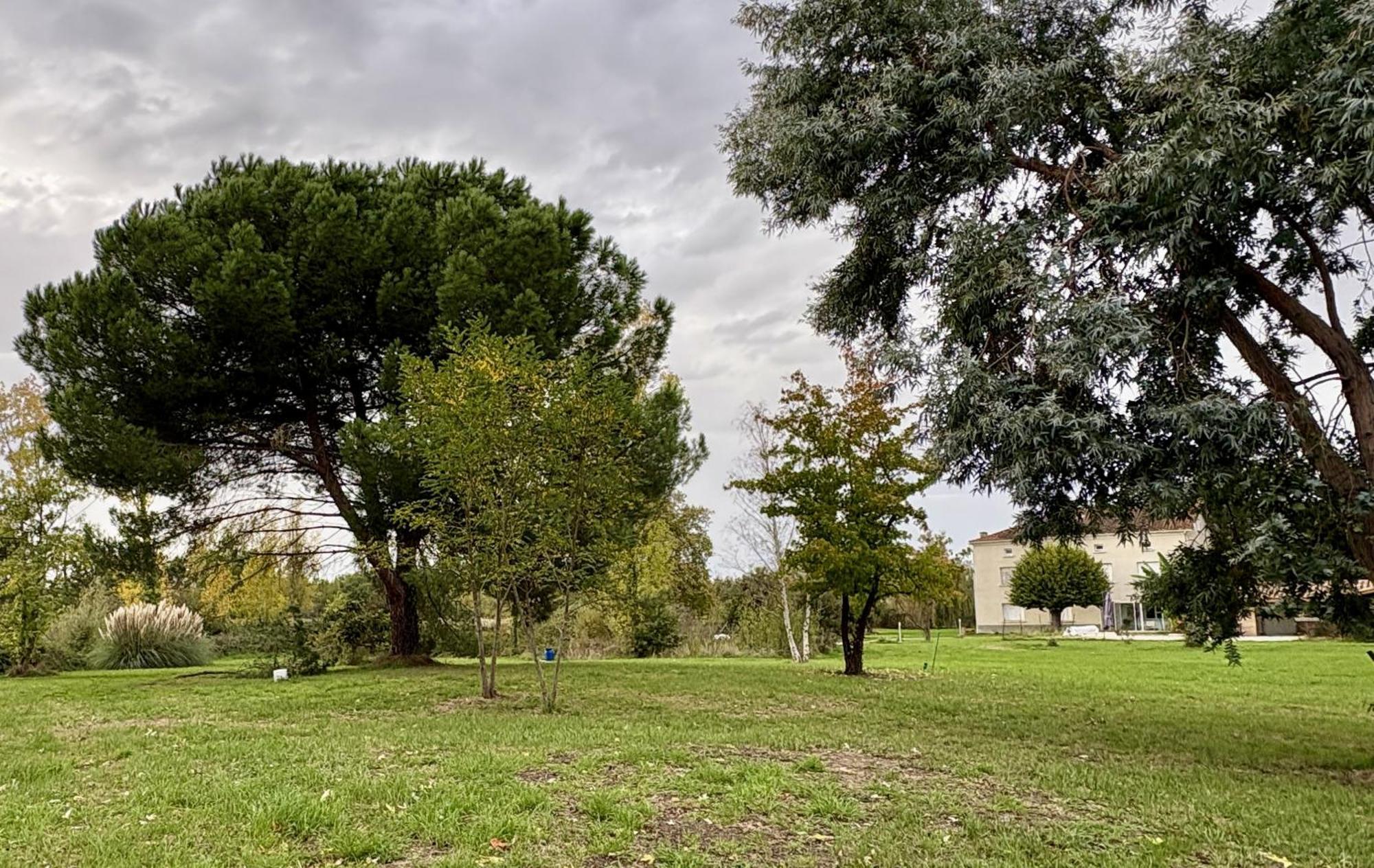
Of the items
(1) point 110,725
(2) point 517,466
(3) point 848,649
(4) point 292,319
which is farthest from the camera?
(3) point 848,649

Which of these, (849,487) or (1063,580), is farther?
(1063,580)

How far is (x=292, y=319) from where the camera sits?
13.3 metres

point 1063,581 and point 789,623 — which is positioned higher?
point 1063,581

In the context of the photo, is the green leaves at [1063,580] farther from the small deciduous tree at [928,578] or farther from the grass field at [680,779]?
the grass field at [680,779]

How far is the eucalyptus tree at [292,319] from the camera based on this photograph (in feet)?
42.5

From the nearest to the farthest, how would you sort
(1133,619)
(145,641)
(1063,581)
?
(145,641) < (1063,581) < (1133,619)

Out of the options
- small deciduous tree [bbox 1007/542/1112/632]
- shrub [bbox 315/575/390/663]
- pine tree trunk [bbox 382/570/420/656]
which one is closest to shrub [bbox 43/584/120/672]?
shrub [bbox 315/575/390/663]

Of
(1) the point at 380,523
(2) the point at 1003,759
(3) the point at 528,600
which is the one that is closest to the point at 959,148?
(2) the point at 1003,759

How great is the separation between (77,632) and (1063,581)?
Result: 3309 centimetres

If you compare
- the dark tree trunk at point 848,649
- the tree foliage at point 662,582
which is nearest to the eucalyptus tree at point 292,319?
the dark tree trunk at point 848,649

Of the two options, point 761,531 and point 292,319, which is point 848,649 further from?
point 292,319

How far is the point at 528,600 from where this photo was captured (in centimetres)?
920

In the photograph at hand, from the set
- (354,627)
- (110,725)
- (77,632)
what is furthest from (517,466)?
(77,632)

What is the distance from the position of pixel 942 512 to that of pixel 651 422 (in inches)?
223
